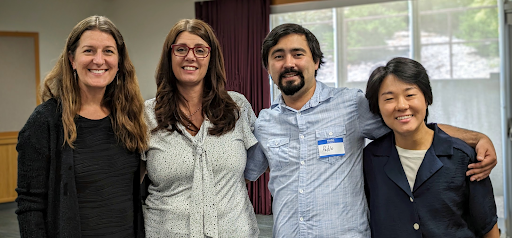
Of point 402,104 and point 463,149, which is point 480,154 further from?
point 402,104

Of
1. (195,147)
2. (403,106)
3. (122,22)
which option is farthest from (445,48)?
(122,22)

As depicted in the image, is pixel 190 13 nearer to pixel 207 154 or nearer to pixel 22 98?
pixel 22 98

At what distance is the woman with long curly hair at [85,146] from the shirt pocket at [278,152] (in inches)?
24.2

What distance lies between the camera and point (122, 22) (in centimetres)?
770

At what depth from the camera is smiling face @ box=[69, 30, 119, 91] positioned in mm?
1865

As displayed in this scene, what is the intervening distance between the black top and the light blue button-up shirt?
70 centimetres

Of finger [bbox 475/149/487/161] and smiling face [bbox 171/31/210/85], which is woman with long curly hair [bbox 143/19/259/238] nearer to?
smiling face [bbox 171/31/210/85]

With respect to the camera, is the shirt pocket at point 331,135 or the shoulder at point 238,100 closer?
the shirt pocket at point 331,135

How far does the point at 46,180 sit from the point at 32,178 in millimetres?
53

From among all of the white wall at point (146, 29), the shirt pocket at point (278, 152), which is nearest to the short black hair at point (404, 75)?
the shirt pocket at point (278, 152)

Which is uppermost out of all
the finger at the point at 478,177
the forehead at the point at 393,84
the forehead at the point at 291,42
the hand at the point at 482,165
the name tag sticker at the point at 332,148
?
the forehead at the point at 291,42

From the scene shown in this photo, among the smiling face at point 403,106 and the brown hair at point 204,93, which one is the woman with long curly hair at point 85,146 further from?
the smiling face at point 403,106

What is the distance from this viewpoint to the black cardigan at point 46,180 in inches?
67.7

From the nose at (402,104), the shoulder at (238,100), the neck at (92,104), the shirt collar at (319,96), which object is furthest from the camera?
the shoulder at (238,100)
